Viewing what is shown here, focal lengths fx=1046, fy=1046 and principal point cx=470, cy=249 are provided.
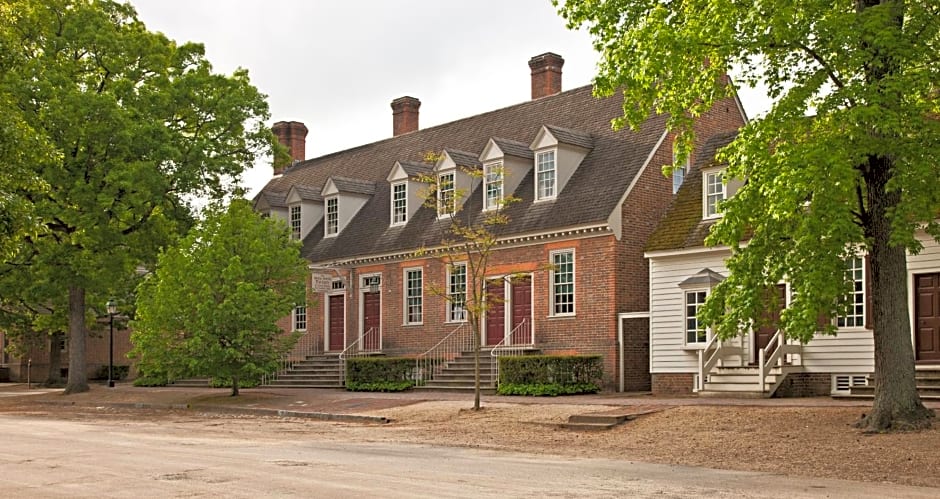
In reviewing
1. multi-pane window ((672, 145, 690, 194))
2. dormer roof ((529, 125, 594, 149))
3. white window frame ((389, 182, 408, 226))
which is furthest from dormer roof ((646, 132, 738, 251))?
white window frame ((389, 182, 408, 226))

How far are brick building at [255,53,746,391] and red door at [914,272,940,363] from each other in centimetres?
718

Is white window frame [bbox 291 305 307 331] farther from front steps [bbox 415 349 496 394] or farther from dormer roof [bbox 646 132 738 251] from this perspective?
dormer roof [bbox 646 132 738 251]

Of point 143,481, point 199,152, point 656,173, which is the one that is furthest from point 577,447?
point 199,152

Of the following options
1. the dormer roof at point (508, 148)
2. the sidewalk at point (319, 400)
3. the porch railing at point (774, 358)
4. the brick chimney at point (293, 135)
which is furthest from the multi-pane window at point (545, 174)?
the brick chimney at point (293, 135)

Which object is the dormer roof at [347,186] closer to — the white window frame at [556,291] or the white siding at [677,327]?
the white window frame at [556,291]

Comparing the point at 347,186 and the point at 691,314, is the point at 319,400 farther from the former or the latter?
the point at 347,186

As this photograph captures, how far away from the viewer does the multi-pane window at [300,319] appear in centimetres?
3931

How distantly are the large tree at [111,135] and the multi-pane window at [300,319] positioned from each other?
6418mm

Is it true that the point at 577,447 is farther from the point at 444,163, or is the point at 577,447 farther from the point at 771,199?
the point at 444,163

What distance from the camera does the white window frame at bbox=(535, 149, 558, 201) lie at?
3059 cm

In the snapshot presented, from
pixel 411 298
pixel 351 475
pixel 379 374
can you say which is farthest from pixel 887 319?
pixel 411 298

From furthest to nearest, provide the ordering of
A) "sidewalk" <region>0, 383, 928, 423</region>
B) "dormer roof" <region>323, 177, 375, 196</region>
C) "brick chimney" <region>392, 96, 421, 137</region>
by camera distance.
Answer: "brick chimney" <region>392, 96, 421, 137</region>
"dormer roof" <region>323, 177, 375, 196</region>
"sidewalk" <region>0, 383, 928, 423</region>

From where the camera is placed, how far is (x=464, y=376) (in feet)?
97.5

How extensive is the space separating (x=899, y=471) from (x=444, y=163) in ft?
72.9
